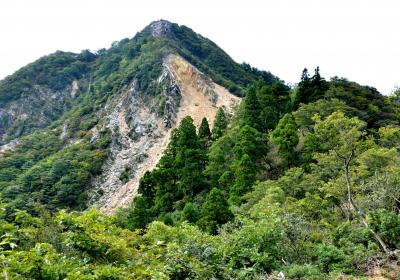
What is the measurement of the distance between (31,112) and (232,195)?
80.8m

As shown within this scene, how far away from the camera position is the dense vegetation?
28.8 ft

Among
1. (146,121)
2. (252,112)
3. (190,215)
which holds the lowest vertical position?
(190,215)

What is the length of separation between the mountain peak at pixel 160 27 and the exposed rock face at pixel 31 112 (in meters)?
31.4

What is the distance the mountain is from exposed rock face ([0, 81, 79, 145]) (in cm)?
25

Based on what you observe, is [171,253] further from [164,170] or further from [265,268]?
[164,170]

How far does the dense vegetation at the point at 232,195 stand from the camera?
28.8 ft

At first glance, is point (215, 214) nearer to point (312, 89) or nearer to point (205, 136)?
point (205, 136)

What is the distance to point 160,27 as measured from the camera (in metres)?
107

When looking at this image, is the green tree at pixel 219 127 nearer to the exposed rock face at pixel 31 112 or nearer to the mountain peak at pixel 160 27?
the mountain peak at pixel 160 27

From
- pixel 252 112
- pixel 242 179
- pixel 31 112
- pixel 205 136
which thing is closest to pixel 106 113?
pixel 205 136

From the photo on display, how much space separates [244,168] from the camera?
1281 inches

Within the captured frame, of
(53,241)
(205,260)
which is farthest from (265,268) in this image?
(53,241)

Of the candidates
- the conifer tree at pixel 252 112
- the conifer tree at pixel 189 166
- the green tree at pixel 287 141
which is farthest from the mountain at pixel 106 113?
the green tree at pixel 287 141

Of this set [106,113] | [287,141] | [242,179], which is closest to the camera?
[242,179]
